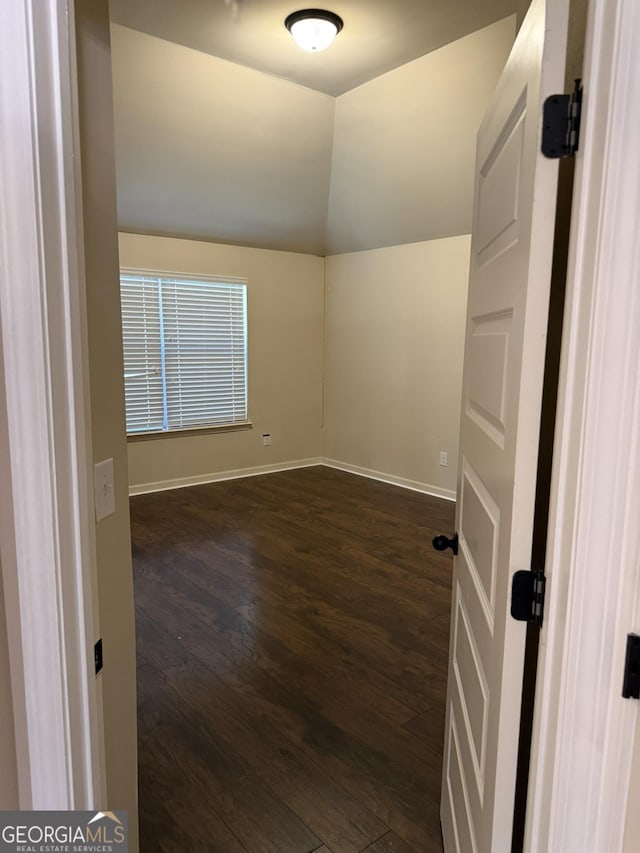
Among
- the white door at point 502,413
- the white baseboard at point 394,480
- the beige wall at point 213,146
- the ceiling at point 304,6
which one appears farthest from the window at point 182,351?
the white door at point 502,413

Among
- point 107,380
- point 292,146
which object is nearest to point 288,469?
point 292,146

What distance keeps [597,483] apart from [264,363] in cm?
526

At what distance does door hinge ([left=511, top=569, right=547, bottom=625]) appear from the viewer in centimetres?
83

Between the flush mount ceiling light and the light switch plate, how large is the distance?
2750 millimetres

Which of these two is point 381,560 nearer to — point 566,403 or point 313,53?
point 566,403

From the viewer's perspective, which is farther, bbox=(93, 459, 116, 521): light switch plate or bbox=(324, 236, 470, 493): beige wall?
bbox=(324, 236, 470, 493): beige wall

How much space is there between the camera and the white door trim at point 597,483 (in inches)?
26.4

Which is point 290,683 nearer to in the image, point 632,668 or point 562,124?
point 632,668

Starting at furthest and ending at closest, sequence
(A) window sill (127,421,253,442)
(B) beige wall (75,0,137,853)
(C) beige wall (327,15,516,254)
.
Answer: (A) window sill (127,421,253,442), (C) beige wall (327,15,516,254), (B) beige wall (75,0,137,853)

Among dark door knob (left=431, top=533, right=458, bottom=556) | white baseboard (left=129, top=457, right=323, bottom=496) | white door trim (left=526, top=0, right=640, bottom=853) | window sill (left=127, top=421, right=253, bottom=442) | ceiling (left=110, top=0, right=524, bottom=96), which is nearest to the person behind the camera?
white door trim (left=526, top=0, right=640, bottom=853)

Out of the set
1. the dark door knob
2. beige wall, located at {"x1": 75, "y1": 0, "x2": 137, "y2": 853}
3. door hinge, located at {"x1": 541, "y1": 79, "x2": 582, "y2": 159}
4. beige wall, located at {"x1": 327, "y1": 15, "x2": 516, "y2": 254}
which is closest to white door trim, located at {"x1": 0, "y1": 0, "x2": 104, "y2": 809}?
beige wall, located at {"x1": 75, "y1": 0, "x2": 137, "y2": 853}

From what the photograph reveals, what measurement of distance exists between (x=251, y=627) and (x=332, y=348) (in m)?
3.95

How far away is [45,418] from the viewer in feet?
2.44

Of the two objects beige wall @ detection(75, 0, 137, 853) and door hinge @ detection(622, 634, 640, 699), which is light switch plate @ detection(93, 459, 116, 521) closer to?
beige wall @ detection(75, 0, 137, 853)
